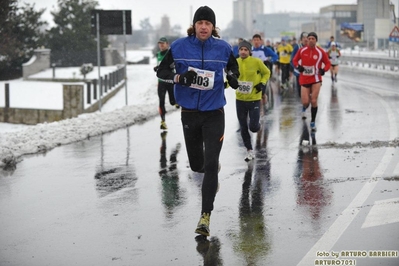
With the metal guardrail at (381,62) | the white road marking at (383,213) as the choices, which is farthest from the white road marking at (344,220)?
the metal guardrail at (381,62)

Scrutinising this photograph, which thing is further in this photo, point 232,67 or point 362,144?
point 362,144

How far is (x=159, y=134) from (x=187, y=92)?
23.7 ft

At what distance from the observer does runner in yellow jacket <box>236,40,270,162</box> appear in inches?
408

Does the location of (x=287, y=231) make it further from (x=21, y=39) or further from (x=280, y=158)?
(x=21, y=39)

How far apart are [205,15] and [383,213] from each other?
2462 millimetres

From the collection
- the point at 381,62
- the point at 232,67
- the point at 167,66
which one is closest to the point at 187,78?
the point at 167,66

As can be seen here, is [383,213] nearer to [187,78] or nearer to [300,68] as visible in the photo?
[187,78]

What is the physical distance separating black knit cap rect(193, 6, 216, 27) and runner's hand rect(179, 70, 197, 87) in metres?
0.49

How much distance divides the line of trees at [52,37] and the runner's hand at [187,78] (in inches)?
1334

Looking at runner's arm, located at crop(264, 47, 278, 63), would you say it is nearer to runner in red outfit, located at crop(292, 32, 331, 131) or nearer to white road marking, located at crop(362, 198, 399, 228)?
runner in red outfit, located at crop(292, 32, 331, 131)

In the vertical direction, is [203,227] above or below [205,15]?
below

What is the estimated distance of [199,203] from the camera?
7.15 metres

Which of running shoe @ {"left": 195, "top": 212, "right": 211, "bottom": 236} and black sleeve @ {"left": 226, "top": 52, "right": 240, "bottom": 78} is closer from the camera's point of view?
running shoe @ {"left": 195, "top": 212, "right": 211, "bottom": 236}

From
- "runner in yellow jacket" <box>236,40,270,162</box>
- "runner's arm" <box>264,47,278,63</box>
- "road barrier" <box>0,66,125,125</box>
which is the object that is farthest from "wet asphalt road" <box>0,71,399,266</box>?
"road barrier" <box>0,66,125,125</box>
